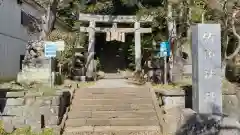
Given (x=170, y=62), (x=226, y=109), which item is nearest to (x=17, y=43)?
(x=170, y=62)

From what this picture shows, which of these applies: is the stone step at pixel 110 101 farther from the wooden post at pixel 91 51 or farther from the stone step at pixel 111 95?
the wooden post at pixel 91 51

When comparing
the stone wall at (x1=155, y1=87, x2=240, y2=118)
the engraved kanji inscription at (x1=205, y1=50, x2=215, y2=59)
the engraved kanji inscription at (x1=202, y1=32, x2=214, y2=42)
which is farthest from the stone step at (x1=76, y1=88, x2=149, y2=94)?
the engraved kanji inscription at (x1=202, y1=32, x2=214, y2=42)

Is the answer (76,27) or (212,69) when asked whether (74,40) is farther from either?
(212,69)

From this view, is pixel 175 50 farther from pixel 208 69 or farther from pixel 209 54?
pixel 208 69

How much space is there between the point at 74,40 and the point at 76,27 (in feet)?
4.18

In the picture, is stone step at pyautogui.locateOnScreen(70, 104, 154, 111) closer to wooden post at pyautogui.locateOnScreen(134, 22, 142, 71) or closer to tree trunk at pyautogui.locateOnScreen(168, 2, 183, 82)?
tree trunk at pyautogui.locateOnScreen(168, 2, 183, 82)

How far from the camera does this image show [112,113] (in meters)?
10.9

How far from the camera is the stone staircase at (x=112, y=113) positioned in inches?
385

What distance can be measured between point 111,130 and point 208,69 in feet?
10.7

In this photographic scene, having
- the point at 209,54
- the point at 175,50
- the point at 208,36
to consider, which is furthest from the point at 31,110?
the point at 175,50

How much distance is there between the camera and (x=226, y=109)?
1123 centimetres

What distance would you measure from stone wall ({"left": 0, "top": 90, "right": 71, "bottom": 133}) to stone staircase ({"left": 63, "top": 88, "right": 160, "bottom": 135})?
574mm

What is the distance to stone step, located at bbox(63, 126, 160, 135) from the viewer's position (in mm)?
9562

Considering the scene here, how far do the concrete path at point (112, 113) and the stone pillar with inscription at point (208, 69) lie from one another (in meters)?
1.65
